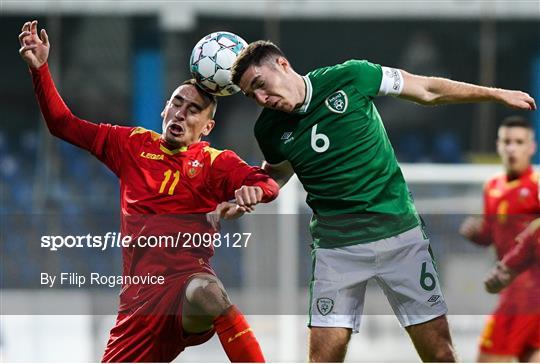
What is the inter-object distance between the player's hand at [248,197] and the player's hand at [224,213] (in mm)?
35

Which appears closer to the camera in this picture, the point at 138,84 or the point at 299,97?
the point at 299,97

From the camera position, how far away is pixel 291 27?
36.9 ft

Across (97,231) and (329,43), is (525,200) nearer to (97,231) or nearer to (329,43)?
(97,231)

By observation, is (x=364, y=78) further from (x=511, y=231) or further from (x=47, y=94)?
(x=511, y=231)

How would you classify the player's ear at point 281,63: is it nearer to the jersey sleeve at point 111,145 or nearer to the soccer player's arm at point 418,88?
the soccer player's arm at point 418,88

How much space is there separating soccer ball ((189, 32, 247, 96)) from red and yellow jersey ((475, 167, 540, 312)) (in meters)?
2.09

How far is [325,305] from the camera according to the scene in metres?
4.54

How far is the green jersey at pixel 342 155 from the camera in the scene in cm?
453

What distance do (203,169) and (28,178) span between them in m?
6.27

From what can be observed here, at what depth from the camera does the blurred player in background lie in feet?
14.8

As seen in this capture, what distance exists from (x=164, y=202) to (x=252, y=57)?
0.75 meters

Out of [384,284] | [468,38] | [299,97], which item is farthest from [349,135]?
[468,38]

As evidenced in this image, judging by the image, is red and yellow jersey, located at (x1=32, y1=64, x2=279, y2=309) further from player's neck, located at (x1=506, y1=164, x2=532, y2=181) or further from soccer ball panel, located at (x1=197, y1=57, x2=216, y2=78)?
player's neck, located at (x1=506, y1=164, x2=532, y2=181)

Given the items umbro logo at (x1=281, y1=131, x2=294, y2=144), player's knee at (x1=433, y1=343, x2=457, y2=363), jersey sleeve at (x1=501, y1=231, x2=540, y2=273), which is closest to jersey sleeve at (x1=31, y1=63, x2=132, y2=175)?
umbro logo at (x1=281, y1=131, x2=294, y2=144)
